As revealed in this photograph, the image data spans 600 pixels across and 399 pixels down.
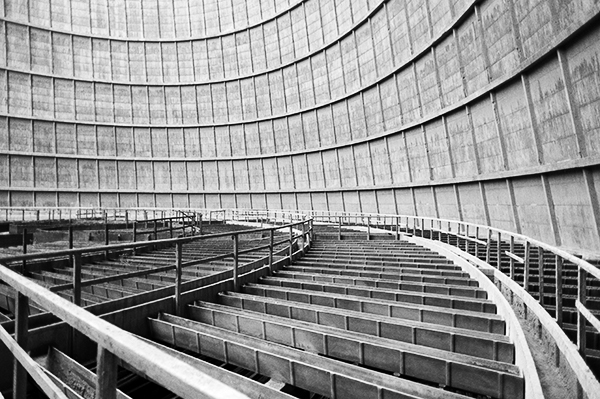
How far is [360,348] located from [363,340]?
0.11m

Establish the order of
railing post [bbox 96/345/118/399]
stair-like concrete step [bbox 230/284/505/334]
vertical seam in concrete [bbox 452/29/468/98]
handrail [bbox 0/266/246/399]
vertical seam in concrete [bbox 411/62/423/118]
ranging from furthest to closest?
vertical seam in concrete [bbox 411/62/423/118]
vertical seam in concrete [bbox 452/29/468/98]
stair-like concrete step [bbox 230/284/505/334]
railing post [bbox 96/345/118/399]
handrail [bbox 0/266/246/399]

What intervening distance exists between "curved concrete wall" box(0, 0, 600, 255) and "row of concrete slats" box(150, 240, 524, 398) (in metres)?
7.02

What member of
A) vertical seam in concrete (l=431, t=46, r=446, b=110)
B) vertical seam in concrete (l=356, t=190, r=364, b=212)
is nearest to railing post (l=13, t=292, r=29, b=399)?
vertical seam in concrete (l=431, t=46, r=446, b=110)

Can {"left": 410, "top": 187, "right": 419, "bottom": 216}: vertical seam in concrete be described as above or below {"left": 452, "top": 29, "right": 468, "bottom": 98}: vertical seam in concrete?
below

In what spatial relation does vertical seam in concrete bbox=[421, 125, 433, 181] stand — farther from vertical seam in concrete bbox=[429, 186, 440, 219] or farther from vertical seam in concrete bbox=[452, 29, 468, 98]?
vertical seam in concrete bbox=[452, 29, 468, 98]

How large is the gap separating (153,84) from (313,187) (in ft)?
51.4

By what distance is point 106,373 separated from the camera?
1125 mm

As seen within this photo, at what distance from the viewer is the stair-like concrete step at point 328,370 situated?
2447 millimetres

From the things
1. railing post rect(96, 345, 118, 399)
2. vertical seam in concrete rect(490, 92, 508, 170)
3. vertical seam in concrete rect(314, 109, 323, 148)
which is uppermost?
vertical seam in concrete rect(314, 109, 323, 148)

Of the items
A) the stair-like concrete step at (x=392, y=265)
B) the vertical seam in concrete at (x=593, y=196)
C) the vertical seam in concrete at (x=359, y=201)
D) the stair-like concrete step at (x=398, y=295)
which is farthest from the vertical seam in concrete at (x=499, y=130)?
the vertical seam in concrete at (x=359, y=201)

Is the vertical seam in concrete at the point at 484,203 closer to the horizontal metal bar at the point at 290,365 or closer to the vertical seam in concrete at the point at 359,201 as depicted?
the vertical seam in concrete at the point at 359,201

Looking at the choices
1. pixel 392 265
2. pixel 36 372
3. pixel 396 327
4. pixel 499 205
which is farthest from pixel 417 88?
pixel 36 372

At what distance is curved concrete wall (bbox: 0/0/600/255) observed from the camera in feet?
33.2

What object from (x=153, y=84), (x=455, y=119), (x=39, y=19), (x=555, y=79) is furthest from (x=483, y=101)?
(x=39, y=19)
